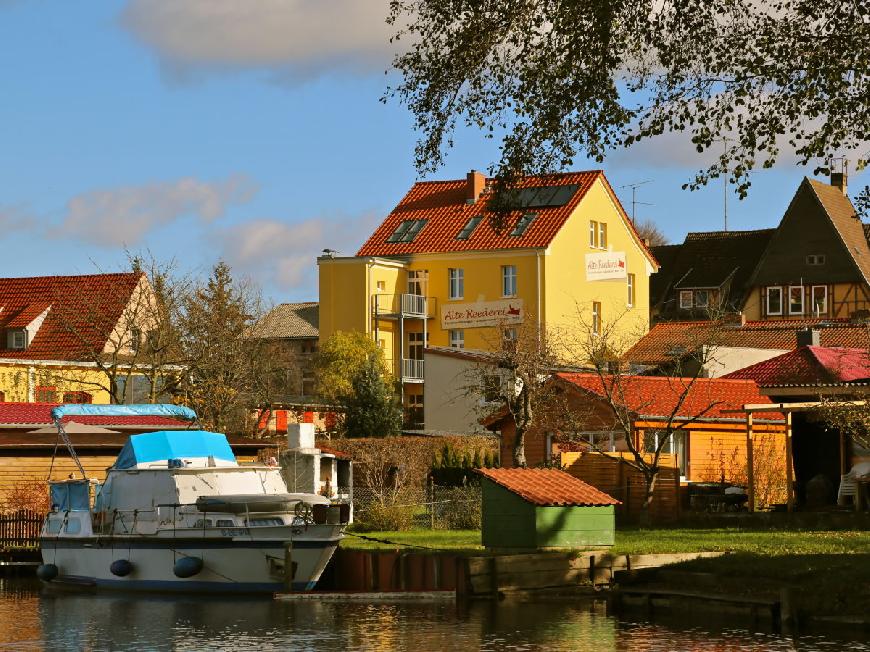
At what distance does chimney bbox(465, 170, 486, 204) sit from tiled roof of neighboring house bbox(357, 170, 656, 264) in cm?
32

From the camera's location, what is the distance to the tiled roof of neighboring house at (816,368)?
40.9 meters

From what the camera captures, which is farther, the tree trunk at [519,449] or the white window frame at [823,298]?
the white window frame at [823,298]

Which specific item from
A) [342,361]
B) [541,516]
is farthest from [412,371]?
A: [541,516]

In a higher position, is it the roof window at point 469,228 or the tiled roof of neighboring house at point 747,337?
the roof window at point 469,228

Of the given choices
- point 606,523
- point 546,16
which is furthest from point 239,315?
point 546,16

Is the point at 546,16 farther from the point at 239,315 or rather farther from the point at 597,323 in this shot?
the point at 597,323

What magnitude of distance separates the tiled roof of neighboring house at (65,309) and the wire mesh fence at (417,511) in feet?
71.9

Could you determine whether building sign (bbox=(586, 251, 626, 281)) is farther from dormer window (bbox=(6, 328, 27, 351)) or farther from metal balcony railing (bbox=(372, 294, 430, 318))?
dormer window (bbox=(6, 328, 27, 351))

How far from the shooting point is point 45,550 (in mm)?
38125

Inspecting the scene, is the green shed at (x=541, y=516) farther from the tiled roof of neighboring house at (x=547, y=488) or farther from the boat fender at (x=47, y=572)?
the boat fender at (x=47, y=572)

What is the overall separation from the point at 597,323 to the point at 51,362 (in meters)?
30.4

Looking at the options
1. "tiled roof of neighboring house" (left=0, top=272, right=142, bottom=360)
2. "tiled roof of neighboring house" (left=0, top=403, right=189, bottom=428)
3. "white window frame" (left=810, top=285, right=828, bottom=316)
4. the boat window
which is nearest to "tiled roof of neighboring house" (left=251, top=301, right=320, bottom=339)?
"tiled roof of neighboring house" (left=0, top=272, right=142, bottom=360)

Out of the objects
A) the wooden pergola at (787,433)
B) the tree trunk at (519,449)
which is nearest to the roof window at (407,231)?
the tree trunk at (519,449)

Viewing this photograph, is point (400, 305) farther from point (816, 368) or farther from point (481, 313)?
point (816, 368)
